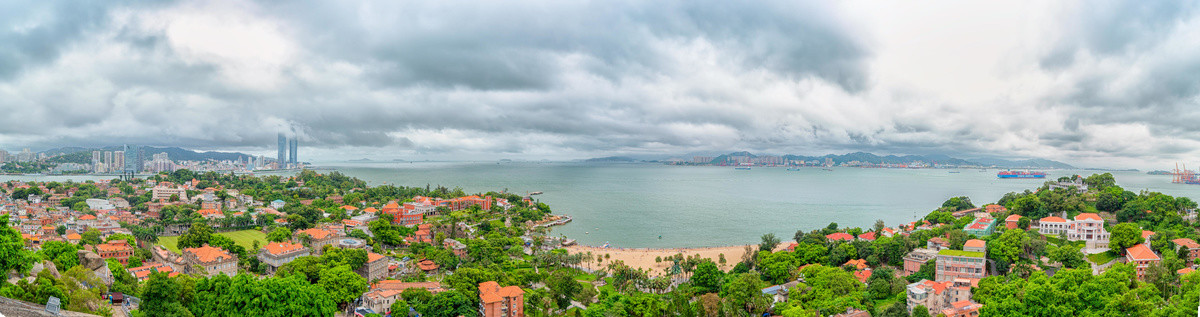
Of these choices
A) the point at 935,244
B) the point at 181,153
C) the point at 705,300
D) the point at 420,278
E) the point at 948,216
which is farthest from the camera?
the point at 181,153

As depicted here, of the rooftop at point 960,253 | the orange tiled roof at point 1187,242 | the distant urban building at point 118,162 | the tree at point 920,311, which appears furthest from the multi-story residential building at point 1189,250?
the distant urban building at point 118,162

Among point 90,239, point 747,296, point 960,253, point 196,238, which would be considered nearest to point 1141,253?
point 960,253

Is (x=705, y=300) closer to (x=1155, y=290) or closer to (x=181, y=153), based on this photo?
(x=1155, y=290)

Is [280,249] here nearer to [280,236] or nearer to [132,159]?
[280,236]

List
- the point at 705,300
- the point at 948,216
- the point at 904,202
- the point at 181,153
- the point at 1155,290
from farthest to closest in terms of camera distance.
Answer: the point at 181,153 < the point at 904,202 < the point at 948,216 < the point at 705,300 < the point at 1155,290

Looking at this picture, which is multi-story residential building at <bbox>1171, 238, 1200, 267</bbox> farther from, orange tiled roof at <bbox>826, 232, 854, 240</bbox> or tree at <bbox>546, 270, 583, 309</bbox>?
tree at <bbox>546, 270, 583, 309</bbox>

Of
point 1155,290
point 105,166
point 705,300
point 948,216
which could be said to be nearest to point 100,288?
point 705,300

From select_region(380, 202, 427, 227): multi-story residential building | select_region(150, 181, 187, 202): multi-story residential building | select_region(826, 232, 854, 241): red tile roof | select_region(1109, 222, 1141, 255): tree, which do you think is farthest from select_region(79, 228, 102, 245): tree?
select_region(1109, 222, 1141, 255): tree
